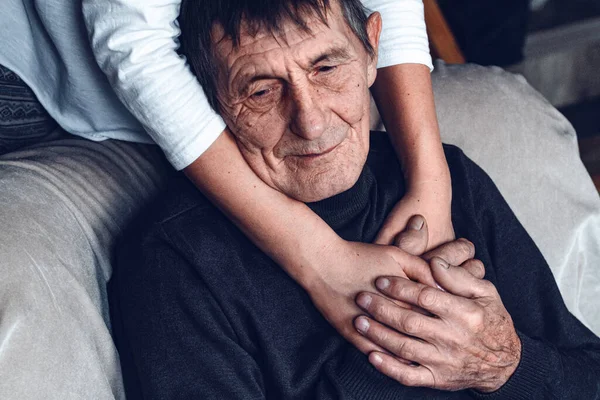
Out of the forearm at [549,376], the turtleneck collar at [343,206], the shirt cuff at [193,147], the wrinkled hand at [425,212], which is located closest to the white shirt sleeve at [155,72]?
the shirt cuff at [193,147]

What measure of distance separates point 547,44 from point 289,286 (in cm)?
239

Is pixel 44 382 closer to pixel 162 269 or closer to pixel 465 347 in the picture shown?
pixel 162 269

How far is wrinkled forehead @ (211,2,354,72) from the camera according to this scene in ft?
3.80

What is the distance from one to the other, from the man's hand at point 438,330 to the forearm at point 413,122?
21 centimetres

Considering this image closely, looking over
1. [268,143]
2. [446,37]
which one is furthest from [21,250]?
[446,37]

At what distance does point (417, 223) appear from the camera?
1.34 meters

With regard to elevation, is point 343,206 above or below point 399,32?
below

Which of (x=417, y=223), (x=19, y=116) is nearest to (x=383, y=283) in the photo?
(x=417, y=223)

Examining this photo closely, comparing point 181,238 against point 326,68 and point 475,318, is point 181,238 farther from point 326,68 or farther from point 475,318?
point 475,318

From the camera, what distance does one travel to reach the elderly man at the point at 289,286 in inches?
46.8

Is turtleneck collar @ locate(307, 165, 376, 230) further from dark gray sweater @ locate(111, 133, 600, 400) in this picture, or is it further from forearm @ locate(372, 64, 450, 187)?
forearm @ locate(372, 64, 450, 187)

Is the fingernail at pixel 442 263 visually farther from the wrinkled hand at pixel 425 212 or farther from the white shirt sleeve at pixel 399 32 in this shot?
the white shirt sleeve at pixel 399 32

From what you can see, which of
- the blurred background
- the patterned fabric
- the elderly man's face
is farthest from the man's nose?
the blurred background

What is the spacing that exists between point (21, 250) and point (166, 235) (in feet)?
0.82
